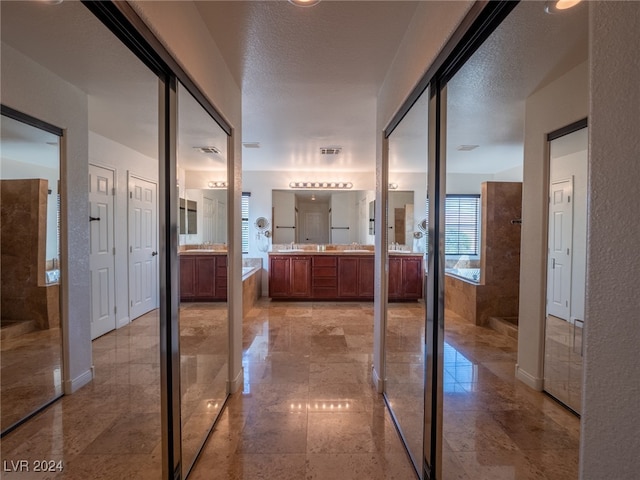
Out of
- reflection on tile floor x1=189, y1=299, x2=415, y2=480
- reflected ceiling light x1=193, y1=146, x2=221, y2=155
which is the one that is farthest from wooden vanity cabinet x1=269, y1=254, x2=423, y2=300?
reflected ceiling light x1=193, y1=146, x2=221, y2=155

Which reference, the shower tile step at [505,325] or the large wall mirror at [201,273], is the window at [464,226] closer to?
the shower tile step at [505,325]

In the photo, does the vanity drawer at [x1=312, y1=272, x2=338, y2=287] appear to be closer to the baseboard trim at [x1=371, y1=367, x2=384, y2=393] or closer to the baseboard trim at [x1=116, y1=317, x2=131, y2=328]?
the baseboard trim at [x1=371, y1=367, x2=384, y2=393]

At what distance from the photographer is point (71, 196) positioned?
150 centimetres

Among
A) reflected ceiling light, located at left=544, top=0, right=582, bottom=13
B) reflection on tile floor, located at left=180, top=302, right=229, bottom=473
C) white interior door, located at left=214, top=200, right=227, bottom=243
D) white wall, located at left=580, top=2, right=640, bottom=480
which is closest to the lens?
white wall, located at left=580, top=2, right=640, bottom=480

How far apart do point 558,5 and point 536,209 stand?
73cm

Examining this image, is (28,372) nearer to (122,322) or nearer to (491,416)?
(122,322)

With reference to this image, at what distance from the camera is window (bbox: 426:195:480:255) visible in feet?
5.26

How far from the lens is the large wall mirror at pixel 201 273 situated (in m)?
1.66

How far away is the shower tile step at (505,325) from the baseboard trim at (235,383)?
1974mm

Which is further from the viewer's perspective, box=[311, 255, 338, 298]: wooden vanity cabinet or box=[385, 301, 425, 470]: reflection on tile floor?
box=[311, 255, 338, 298]: wooden vanity cabinet

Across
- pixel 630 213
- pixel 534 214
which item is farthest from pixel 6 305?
pixel 534 214

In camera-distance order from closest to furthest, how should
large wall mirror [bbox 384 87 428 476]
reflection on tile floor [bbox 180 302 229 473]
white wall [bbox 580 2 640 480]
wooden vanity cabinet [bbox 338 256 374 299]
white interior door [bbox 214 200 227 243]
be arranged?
white wall [bbox 580 2 640 480]
reflection on tile floor [bbox 180 302 229 473]
large wall mirror [bbox 384 87 428 476]
white interior door [bbox 214 200 227 243]
wooden vanity cabinet [bbox 338 256 374 299]

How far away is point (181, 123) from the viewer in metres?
1.63

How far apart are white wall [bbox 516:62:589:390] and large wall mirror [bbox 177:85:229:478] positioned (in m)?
1.60
